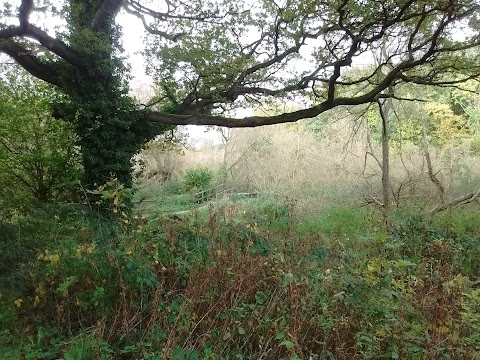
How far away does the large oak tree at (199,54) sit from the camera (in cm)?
761

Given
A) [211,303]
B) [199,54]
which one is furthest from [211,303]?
[199,54]

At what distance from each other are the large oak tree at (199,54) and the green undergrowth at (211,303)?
15.6 ft

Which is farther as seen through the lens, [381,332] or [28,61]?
[28,61]

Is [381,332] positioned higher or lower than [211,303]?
A: lower

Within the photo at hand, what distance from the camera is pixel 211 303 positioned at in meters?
3.51

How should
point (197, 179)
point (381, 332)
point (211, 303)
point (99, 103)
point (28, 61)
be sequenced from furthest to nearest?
1. point (197, 179)
2. point (99, 103)
3. point (28, 61)
4. point (211, 303)
5. point (381, 332)

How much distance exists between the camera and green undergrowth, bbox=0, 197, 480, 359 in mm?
3113

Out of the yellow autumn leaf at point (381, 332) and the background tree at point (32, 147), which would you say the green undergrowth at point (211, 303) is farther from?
the background tree at point (32, 147)

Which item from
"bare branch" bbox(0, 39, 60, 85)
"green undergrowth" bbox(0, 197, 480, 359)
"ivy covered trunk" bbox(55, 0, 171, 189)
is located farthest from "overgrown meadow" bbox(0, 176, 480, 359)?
Answer: "bare branch" bbox(0, 39, 60, 85)

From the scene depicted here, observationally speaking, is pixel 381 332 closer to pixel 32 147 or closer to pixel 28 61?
pixel 32 147

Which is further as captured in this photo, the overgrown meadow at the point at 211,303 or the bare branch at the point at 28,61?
the bare branch at the point at 28,61

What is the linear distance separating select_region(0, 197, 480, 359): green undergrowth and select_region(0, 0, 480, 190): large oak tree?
4768 millimetres

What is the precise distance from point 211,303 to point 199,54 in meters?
6.45

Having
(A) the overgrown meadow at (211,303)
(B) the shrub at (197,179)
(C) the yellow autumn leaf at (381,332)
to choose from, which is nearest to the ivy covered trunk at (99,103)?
(A) the overgrown meadow at (211,303)
